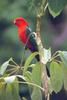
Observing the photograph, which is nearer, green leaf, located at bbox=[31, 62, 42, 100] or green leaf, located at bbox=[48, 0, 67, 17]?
green leaf, located at bbox=[48, 0, 67, 17]

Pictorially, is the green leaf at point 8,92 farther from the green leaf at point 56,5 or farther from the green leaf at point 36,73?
the green leaf at point 56,5

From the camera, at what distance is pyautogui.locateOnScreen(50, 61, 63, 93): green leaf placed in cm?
152

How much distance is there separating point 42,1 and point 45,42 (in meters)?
4.97

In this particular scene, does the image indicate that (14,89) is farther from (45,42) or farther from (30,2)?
(45,42)

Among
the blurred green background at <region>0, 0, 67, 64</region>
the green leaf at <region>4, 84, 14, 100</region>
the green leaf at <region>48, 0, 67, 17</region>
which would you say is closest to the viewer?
the green leaf at <region>48, 0, 67, 17</region>

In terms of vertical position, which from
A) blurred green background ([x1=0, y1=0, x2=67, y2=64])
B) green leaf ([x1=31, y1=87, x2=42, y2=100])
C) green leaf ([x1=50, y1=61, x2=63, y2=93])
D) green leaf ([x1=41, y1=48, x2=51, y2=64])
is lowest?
green leaf ([x1=31, y1=87, x2=42, y2=100])

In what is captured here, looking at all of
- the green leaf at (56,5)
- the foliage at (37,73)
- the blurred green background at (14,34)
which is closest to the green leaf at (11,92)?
the foliage at (37,73)

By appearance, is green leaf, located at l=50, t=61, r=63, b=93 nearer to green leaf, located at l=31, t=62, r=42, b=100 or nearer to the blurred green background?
green leaf, located at l=31, t=62, r=42, b=100

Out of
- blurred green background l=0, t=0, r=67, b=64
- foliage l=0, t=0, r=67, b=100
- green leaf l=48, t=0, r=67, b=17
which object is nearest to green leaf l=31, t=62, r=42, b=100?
foliage l=0, t=0, r=67, b=100

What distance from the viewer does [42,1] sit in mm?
1464

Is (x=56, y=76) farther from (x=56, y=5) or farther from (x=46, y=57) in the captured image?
(x=56, y=5)

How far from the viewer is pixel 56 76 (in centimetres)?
152

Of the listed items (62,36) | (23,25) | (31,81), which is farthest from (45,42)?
(31,81)

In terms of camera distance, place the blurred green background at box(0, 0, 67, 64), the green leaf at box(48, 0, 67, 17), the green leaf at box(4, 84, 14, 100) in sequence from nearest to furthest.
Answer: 1. the green leaf at box(48, 0, 67, 17)
2. the green leaf at box(4, 84, 14, 100)
3. the blurred green background at box(0, 0, 67, 64)
